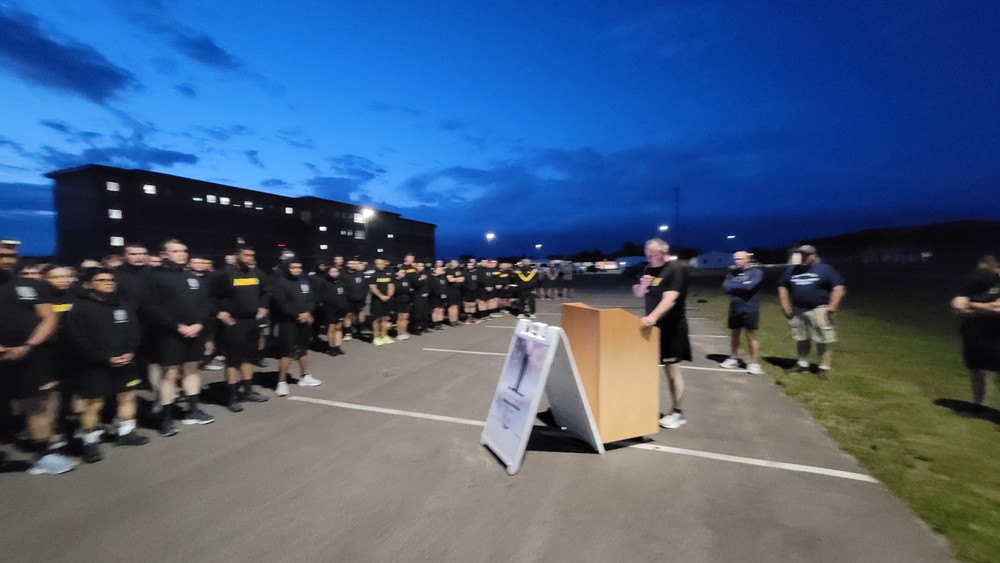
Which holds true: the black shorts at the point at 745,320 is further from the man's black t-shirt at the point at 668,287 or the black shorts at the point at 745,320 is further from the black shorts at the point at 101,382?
the black shorts at the point at 101,382

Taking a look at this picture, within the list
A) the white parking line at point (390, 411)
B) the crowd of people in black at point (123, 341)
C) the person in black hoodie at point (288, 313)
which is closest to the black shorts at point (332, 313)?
the crowd of people in black at point (123, 341)

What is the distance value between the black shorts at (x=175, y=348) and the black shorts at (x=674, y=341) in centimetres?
571

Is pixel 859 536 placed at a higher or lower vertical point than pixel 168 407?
lower

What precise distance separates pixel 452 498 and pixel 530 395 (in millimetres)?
1087

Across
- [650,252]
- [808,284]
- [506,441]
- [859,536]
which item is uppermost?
[650,252]

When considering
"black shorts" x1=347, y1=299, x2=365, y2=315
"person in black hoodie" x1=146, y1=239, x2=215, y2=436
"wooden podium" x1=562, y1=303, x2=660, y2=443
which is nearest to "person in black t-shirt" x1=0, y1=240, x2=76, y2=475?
"person in black hoodie" x1=146, y1=239, x2=215, y2=436

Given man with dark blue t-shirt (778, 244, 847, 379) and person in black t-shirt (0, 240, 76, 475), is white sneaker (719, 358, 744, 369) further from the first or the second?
person in black t-shirt (0, 240, 76, 475)

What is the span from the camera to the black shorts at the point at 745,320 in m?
7.35

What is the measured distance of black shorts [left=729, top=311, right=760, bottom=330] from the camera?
24.1ft

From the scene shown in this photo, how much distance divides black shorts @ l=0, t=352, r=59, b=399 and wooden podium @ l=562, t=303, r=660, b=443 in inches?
208

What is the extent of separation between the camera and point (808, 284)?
6.93 m

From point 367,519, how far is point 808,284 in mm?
7238

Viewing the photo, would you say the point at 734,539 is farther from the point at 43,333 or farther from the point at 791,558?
the point at 43,333

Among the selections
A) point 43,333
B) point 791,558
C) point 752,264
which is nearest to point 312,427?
point 43,333
